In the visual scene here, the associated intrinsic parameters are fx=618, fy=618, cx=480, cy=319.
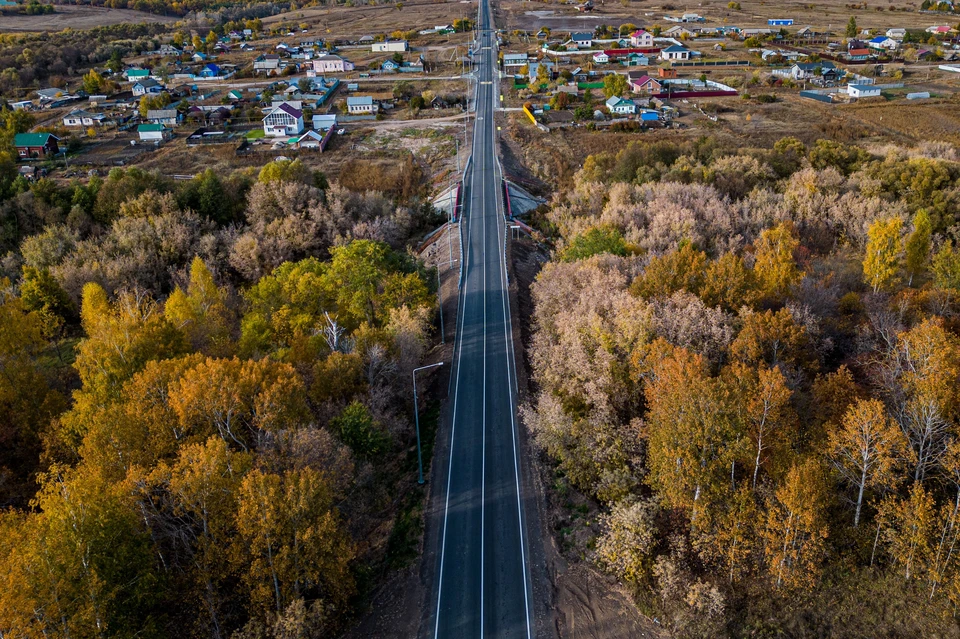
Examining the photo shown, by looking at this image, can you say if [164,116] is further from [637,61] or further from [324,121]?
[637,61]

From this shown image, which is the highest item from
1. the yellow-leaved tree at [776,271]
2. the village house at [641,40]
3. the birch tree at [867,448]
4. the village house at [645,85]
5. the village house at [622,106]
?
the village house at [641,40]

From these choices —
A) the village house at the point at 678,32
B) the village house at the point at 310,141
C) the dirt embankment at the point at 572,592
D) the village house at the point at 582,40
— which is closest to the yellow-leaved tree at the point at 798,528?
the dirt embankment at the point at 572,592

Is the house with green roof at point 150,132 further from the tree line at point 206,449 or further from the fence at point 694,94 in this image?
the fence at point 694,94

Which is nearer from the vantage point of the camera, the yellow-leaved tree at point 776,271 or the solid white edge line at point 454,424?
the solid white edge line at point 454,424

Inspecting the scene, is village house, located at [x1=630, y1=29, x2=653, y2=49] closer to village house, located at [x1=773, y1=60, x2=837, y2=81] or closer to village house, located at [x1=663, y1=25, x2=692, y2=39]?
village house, located at [x1=663, y1=25, x2=692, y2=39]

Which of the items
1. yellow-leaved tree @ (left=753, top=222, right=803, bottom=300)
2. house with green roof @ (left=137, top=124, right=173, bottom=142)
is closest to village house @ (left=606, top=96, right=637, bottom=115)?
yellow-leaved tree @ (left=753, top=222, right=803, bottom=300)
